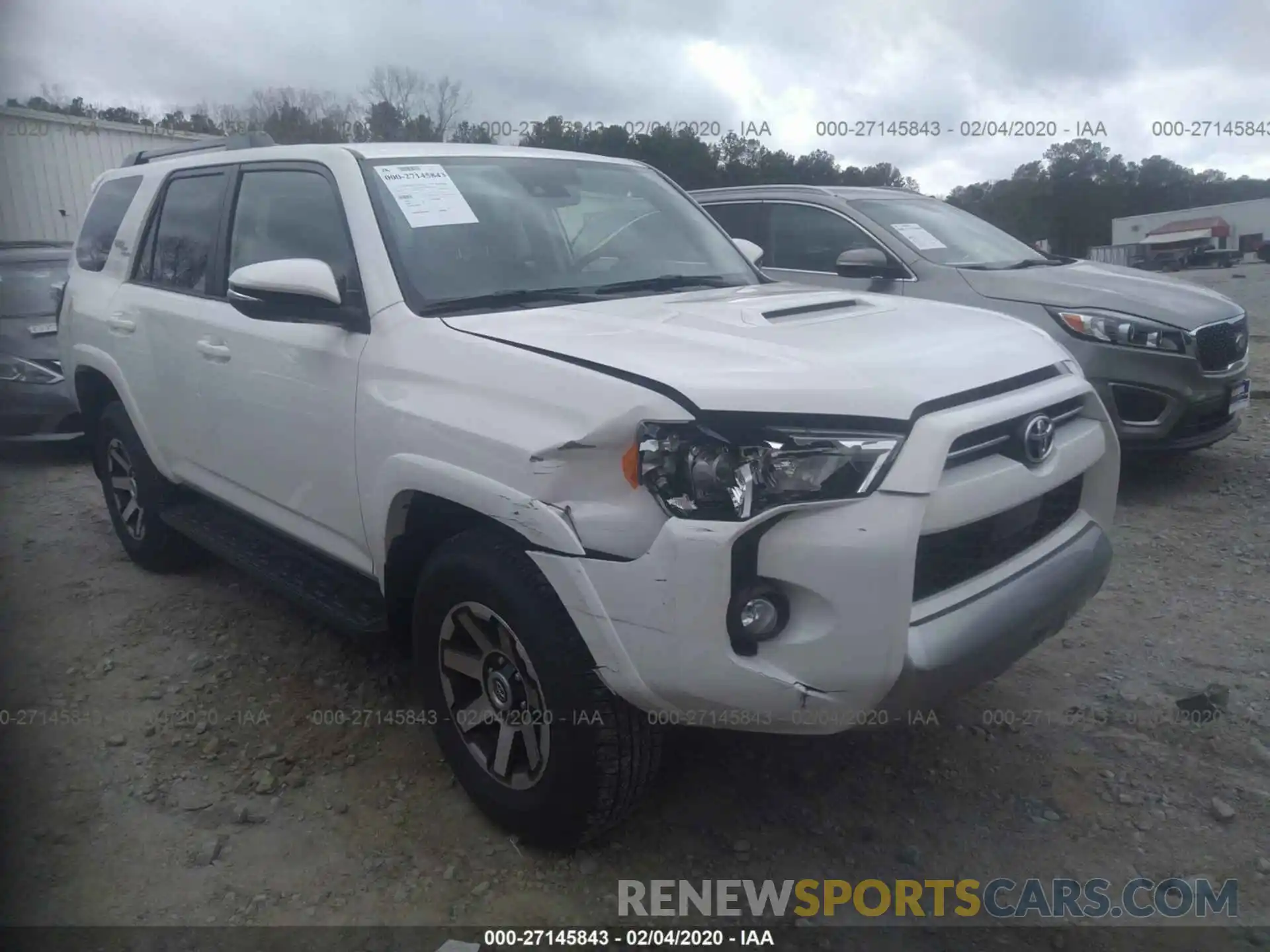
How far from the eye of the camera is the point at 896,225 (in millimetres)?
6102

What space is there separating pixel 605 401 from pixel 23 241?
30.2 feet

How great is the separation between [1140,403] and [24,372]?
7295 millimetres

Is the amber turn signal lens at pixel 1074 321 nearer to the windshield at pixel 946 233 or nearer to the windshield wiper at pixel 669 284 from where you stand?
the windshield at pixel 946 233

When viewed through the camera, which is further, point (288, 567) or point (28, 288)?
point (28, 288)

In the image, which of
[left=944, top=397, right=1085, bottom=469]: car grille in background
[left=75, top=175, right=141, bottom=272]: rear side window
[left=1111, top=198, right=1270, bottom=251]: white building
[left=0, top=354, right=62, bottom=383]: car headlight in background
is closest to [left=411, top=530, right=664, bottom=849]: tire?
[left=944, top=397, right=1085, bottom=469]: car grille in background

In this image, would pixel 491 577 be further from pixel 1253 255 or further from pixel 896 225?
pixel 1253 255

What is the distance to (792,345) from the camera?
2.42 meters

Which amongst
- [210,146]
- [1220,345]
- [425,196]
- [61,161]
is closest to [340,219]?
[425,196]

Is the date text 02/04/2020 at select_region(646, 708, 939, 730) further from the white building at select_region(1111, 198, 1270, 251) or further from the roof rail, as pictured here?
the white building at select_region(1111, 198, 1270, 251)

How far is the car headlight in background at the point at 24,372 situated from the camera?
683 centimetres

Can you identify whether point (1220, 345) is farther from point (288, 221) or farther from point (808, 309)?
point (288, 221)

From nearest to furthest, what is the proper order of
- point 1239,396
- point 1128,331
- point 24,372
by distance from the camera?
point 1128,331, point 1239,396, point 24,372

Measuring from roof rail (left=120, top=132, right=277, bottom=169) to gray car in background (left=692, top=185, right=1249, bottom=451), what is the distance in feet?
10.0

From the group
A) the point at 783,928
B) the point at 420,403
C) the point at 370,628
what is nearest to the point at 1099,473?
the point at 783,928
